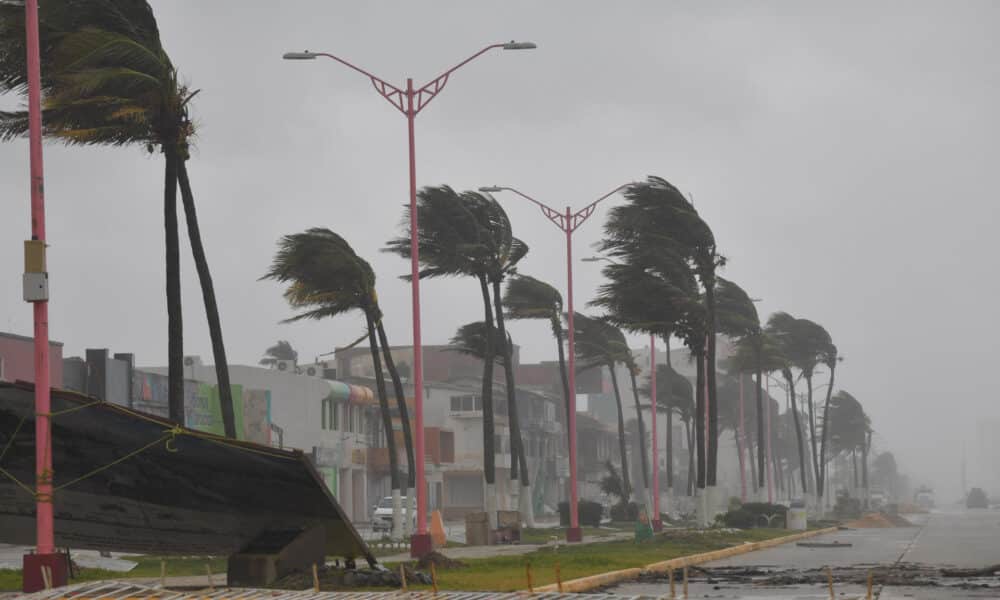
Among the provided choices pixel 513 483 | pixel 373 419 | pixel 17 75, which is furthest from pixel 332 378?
pixel 17 75

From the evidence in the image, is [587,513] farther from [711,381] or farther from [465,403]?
[465,403]

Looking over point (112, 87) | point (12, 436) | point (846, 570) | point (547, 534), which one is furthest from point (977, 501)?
point (12, 436)

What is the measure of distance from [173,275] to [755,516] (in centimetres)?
4333

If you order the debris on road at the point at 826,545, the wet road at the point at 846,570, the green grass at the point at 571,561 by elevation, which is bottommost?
the wet road at the point at 846,570

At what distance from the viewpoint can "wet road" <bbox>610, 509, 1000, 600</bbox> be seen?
24188 millimetres

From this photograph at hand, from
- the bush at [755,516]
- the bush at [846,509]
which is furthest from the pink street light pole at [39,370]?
the bush at [846,509]

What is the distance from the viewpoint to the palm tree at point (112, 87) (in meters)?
29.4

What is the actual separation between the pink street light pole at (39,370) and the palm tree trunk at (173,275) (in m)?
11.6

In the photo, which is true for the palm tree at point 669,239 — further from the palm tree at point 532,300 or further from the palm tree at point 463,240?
the palm tree at point 532,300

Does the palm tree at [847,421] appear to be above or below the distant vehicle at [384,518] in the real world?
above

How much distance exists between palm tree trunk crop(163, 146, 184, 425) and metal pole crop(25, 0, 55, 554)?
11.6 metres

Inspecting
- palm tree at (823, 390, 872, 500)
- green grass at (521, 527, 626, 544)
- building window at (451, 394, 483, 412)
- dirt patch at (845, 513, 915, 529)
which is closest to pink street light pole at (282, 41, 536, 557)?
green grass at (521, 527, 626, 544)

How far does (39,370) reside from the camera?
19.8 meters

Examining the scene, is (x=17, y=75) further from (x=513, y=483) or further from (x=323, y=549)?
(x=513, y=483)
